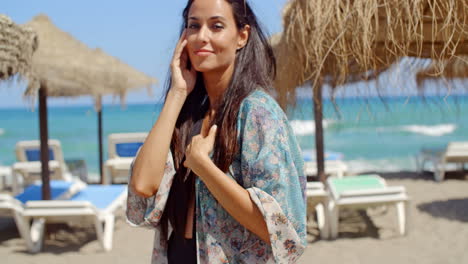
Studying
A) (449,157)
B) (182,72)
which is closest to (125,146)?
(449,157)

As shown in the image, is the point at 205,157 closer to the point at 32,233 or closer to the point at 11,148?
the point at 32,233

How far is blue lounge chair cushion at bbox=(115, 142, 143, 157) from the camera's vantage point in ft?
28.8

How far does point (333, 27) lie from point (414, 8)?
368 mm

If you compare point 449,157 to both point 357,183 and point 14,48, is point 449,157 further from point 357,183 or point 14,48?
point 14,48

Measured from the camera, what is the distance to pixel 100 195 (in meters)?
5.85

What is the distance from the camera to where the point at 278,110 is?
45.3 inches

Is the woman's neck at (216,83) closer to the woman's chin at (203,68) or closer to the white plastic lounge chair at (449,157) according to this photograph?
the woman's chin at (203,68)

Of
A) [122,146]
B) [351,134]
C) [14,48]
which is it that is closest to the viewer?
[14,48]

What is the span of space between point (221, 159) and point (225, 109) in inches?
5.2

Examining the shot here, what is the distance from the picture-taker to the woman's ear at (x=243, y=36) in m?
1.27

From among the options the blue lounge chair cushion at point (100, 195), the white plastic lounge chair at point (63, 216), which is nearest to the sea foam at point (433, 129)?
the blue lounge chair cushion at point (100, 195)

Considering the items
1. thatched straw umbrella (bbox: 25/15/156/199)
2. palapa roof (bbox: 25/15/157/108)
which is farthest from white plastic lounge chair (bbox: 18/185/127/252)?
palapa roof (bbox: 25/15/157/108)

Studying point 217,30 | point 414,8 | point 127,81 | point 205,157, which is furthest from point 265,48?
point 127,81

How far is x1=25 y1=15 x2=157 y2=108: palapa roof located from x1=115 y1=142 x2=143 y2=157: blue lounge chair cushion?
188cm
